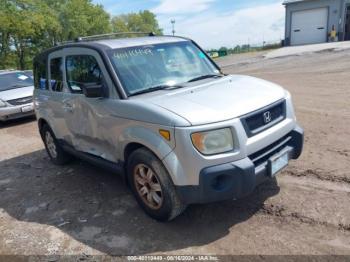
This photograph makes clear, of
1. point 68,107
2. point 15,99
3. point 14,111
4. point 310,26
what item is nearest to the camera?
point 68,107

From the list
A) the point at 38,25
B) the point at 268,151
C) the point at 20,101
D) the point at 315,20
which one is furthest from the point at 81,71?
the point at 38,25

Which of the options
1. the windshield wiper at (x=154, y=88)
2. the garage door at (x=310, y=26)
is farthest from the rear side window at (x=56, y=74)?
the garage door at (x=310, y=26)

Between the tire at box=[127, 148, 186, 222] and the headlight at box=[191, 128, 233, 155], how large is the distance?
49 cm

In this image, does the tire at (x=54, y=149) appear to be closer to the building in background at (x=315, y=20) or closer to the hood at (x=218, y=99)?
the hood at (x=218, y=99)

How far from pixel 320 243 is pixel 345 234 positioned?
0.29 meters

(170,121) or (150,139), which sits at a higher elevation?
(170,121)

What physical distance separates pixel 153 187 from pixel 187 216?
55 centimetres

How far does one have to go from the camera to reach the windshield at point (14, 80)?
34.0ft

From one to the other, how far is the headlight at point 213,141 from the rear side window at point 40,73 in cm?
348

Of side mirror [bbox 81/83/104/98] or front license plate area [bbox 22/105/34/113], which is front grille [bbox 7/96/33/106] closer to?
front license plate area [bbox 22/105/34/113]

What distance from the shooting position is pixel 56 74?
16.8 feet

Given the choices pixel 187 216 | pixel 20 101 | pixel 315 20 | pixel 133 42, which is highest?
pixel 315 20

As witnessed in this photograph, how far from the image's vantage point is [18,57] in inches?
1287

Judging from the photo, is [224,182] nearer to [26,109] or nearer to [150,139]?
[150,139]
